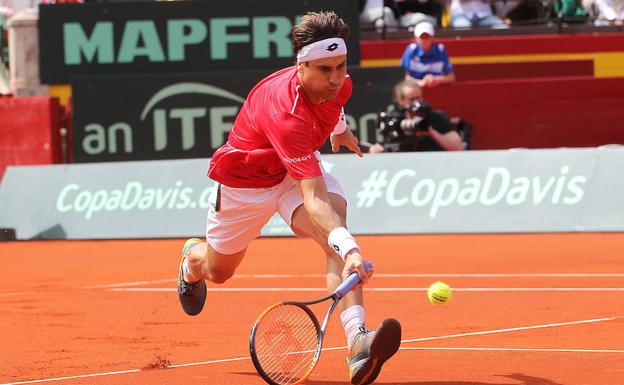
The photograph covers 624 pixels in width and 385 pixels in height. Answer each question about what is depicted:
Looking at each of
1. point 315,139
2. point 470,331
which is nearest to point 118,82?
point 470,331

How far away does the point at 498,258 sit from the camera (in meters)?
12.5

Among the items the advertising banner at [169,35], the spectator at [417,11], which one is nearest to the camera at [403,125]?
the advertising banner at [169,35]

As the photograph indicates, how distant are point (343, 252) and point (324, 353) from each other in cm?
175

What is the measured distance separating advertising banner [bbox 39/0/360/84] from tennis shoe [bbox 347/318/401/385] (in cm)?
1109

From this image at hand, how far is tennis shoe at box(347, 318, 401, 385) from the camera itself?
601 cm

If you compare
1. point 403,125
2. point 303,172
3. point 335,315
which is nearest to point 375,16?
point 403,125

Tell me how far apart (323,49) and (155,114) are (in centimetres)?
1102

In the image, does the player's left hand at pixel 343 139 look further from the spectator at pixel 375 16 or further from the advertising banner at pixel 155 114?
the spectator at pixel 375 16

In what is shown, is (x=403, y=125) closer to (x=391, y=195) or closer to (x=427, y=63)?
(x=391, y=195)

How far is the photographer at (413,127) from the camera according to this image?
15.8 metres

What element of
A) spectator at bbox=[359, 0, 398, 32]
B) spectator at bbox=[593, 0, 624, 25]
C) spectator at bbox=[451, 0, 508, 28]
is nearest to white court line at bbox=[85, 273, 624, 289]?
spectator at bbox=[359, 0, 398, 32]

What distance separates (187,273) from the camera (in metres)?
7.94

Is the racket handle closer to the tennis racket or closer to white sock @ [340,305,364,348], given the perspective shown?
the tennis racket

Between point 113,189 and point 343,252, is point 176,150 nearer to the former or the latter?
point 113,189
